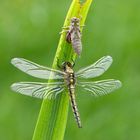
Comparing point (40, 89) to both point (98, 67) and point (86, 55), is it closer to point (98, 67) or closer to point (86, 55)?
point (98, 67)

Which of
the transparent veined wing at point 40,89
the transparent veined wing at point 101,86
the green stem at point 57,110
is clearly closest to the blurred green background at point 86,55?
the transparent veined wing at point 101,86

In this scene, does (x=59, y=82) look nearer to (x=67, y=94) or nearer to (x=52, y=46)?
(x=67, y=94)

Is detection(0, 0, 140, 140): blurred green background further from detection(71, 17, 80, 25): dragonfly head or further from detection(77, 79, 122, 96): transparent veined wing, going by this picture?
detection(71, 17, 80, 25): dragonfly head

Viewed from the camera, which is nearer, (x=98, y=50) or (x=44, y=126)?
(x=44, y=126)

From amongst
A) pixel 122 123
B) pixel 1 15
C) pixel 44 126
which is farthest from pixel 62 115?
pixel 1 15

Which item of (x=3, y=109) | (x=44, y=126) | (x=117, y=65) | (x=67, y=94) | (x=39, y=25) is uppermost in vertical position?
(x=39, y=25)

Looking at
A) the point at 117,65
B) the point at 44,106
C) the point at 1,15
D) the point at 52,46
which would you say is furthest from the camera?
the point at 1,15
